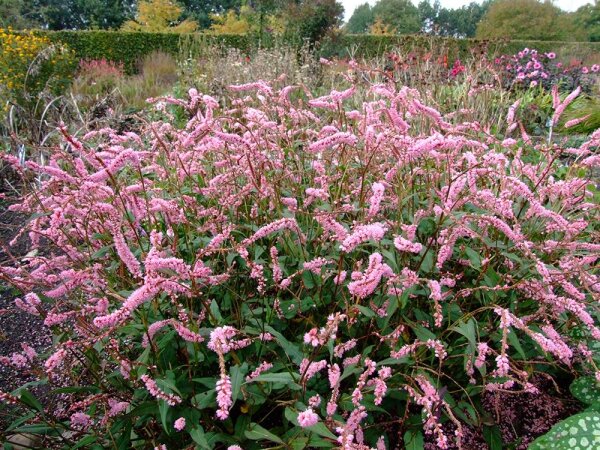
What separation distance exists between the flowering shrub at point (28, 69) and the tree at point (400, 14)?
5220 centimetres

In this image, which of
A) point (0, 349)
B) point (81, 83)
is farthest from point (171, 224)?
point (81, 83)

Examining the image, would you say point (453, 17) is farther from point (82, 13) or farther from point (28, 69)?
point (28, 69)

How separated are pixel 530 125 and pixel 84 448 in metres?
7.16

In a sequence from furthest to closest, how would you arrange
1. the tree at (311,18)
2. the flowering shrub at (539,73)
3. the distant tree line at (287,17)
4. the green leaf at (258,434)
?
the distant tree line at (287,17) < the tree at (311,18) < the flowering shrub at (539,73) < the green leaf at (258,434)

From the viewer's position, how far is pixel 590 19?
48531 millimetres

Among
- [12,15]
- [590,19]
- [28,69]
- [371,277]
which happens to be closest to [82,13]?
[12,15]

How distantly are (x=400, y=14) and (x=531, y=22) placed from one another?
25.6 meters

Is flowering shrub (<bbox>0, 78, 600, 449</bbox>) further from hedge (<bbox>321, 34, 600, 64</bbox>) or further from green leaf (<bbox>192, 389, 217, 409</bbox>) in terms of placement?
hedge (<bbox>321, 34, 600, 64</bbox>)

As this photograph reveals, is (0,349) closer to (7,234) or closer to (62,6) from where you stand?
(7,234)

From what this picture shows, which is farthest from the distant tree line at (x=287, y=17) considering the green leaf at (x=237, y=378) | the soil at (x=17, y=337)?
the green leaf at (x=237, y=378)

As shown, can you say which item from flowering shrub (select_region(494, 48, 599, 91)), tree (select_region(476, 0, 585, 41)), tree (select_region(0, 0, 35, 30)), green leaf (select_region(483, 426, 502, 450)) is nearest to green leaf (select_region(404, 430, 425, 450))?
green leaf (select_region(483, 426, 502, 450))

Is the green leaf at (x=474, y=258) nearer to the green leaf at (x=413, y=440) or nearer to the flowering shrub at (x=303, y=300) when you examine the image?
the flowering shrub at (x=303, y=300)

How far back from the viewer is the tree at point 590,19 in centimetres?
4616

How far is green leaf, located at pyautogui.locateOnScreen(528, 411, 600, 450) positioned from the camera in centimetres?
167
